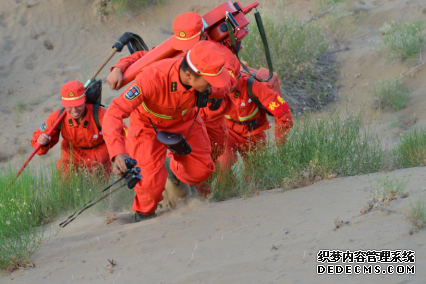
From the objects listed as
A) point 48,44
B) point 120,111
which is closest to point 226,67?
point 120,111

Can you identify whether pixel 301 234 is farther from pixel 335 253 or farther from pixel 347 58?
pixel 347 58

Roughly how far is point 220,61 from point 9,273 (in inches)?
83.3

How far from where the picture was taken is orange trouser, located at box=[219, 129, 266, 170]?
6602 millimetres

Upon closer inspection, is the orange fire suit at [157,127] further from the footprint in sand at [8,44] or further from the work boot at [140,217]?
the footprint in sand at [8,44]

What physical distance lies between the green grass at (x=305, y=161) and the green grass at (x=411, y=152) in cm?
17

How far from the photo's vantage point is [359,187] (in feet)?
16.8

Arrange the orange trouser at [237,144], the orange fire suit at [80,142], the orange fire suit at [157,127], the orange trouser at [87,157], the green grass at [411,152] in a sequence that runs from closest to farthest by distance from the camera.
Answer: the orange fire suit at [157,127] → the green grass at [411,152] → the orange trouser at [237,144] → the orange fire suit at [80,142] → the orange trouser at [87,157]

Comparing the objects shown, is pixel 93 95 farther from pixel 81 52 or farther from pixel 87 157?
pixel 81 52

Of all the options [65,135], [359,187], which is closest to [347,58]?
[65,135]

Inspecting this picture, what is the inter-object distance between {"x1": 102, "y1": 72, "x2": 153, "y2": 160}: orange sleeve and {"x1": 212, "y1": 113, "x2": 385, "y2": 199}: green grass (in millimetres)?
1244

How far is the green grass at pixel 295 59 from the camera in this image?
10.1 metres

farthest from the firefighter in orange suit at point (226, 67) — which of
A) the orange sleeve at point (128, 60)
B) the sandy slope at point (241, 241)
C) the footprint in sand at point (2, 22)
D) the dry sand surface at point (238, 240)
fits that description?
the footprint in sand at point (2, 22)

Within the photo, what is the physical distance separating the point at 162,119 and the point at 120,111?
67cm

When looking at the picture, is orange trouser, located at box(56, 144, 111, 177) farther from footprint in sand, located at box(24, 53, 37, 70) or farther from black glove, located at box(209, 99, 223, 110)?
footprint in sand, located at box(24, 53, 37, 70)
